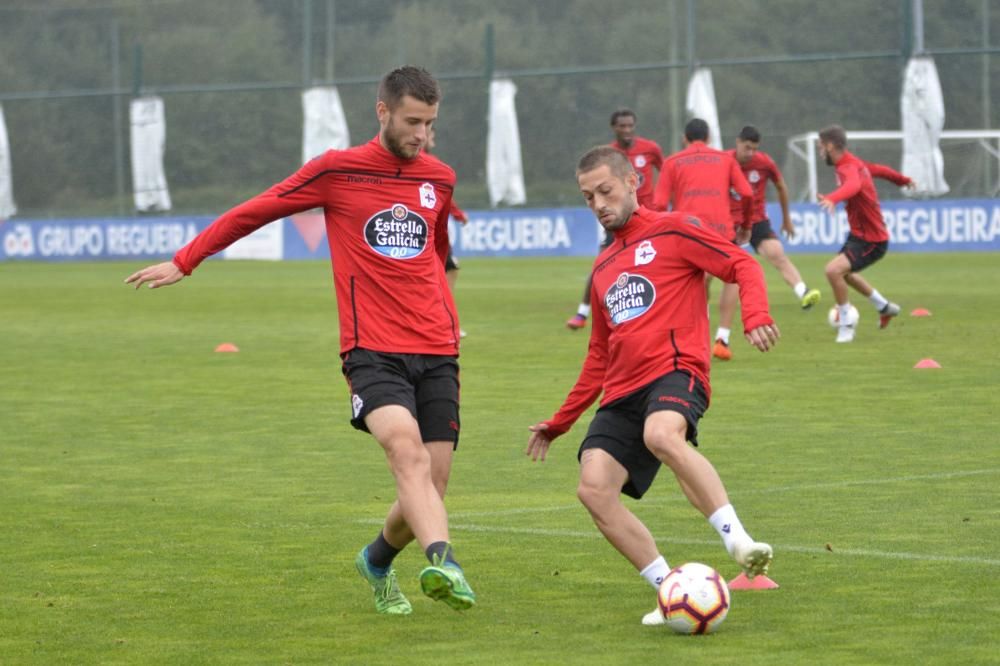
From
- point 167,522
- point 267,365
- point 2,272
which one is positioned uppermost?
point 167,522

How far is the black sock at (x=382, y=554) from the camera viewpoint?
720cm

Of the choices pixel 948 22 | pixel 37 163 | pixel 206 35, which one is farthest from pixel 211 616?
pixel 206 35

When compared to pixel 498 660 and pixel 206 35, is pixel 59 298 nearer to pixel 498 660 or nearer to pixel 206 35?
pixel 498 660

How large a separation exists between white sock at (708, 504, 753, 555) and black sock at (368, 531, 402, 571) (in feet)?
4.13

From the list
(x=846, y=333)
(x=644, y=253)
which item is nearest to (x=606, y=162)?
(x=644, y=253)

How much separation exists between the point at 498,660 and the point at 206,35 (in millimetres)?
55714

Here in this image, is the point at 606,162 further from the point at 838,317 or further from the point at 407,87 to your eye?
the point at 838,317

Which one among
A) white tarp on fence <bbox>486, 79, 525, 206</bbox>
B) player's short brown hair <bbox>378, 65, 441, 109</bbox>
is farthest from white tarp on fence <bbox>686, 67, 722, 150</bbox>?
player's short brown hair <bbox>378, 65, 441, 109</bbox>

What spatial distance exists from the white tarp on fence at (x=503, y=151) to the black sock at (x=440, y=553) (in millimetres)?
37699

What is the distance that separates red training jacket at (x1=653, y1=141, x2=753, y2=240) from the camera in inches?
694

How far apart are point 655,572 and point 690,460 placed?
0.45 meters

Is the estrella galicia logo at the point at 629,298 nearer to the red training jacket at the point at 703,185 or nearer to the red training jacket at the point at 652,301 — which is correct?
the red training jacket at the point at 652,301

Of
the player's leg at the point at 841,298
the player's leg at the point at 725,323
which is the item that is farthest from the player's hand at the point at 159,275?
the player's leg at the point at 841,298

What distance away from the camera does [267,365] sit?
1786 cm
